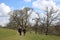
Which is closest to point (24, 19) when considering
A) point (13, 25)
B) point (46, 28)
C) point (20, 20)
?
point (20, 20)

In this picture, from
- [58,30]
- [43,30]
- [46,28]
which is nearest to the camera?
[46,28]

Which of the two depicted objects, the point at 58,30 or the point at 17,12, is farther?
the point at 17,12

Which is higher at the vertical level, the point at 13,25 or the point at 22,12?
the point at 22,12

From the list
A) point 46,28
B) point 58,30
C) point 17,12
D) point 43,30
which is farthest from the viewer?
point 17,12

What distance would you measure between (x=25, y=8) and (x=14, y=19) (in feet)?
21.8

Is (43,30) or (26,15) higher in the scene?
(26,15)

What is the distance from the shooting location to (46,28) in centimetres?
6394

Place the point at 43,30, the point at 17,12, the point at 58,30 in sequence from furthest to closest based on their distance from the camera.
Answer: the point at 17,12, the point at 58,30, the point at 43,30

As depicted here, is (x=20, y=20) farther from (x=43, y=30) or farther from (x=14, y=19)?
(x=43, y=30)

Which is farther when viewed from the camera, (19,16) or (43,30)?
(19,16)

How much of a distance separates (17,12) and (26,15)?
5.98 m

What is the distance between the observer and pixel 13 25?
8619 centimetres

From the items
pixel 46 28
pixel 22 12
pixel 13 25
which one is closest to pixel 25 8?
pixel 22 12

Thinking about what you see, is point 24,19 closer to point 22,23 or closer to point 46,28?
point 22,23
